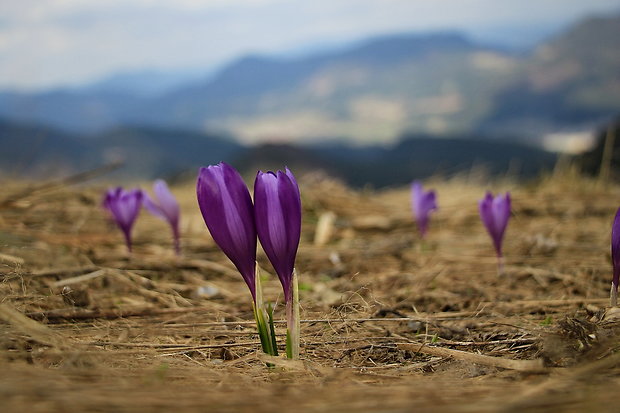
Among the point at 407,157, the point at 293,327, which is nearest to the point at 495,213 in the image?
the point at 293,327

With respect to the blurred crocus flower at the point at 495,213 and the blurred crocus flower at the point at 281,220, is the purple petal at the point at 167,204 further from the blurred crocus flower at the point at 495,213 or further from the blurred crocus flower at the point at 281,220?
the blurred crocus flower at the point at 281,220

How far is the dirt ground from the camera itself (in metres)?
1.02

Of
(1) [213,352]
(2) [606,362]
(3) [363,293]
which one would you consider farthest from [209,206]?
(3) [363,293]

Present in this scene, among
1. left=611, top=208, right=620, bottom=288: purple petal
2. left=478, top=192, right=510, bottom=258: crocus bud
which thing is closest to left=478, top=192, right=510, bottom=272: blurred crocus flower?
left=478, top=192, right=510, bottom=258: crocus bud

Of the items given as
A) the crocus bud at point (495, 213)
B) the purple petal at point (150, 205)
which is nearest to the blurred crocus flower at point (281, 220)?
the crocus bud at point (495, 213)

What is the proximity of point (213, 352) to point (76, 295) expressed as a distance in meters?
0.83

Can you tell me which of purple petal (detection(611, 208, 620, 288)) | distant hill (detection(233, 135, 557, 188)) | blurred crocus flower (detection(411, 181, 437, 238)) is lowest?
purple petal (detection(611, 208, 620, 288))

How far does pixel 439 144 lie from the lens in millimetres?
132375

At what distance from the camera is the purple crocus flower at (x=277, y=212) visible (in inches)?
57.1

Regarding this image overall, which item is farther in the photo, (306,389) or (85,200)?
(85,200)

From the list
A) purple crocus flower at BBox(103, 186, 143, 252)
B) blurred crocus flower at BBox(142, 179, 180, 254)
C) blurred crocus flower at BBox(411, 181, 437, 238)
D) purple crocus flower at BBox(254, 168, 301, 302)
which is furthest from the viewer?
blurred crocus flower at BBox(411, 181, 437, 238)

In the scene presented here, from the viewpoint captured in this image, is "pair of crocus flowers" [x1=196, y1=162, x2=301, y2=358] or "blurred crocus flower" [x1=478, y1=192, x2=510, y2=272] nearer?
"pair of crocus flowers" [x1=196, y1=162, x2=301, y2=358]

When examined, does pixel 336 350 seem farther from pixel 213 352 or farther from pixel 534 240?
pixel 534 240

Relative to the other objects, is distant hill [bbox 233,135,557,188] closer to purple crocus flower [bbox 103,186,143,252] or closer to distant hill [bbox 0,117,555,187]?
distant hill [bbox 0,117,555,187]
